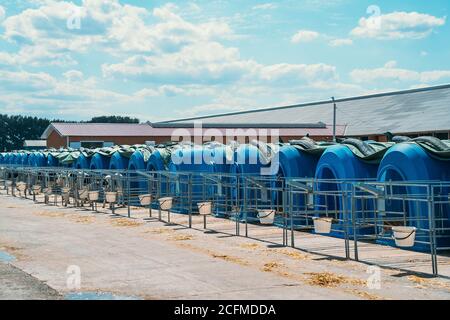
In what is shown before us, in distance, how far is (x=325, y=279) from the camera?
11445mm

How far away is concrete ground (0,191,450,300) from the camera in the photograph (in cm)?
1050

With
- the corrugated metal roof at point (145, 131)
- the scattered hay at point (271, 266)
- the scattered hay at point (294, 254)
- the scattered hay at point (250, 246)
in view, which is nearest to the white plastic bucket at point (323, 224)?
the scattered hay at point (294, 254)

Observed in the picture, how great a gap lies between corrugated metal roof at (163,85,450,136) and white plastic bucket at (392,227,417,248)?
116ft

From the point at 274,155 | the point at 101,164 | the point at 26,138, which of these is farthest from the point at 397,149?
the point at 26,138

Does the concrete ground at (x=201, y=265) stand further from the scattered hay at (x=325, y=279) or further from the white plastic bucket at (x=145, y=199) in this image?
the white plastic bucket at (x=145, y=199)

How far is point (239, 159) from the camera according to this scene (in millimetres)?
22562

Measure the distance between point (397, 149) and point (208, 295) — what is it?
7483 millimetres

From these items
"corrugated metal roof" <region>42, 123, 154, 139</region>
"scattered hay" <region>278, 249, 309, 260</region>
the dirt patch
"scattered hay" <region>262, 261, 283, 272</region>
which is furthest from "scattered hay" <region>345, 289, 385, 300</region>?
"corrugated metal roof" <region>42, 123, 154, 139</region>

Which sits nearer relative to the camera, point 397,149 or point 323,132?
point 397,149

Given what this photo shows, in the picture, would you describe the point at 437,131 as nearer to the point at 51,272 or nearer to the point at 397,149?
the point at 397,149

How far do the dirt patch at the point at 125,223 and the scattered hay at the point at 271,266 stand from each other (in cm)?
815

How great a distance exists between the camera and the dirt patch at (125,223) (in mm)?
20714

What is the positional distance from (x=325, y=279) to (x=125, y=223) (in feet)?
36.0

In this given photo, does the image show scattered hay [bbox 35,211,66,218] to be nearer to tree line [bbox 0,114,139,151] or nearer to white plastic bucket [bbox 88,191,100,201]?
white plastic bucket [bbox 88,191,100,201]
